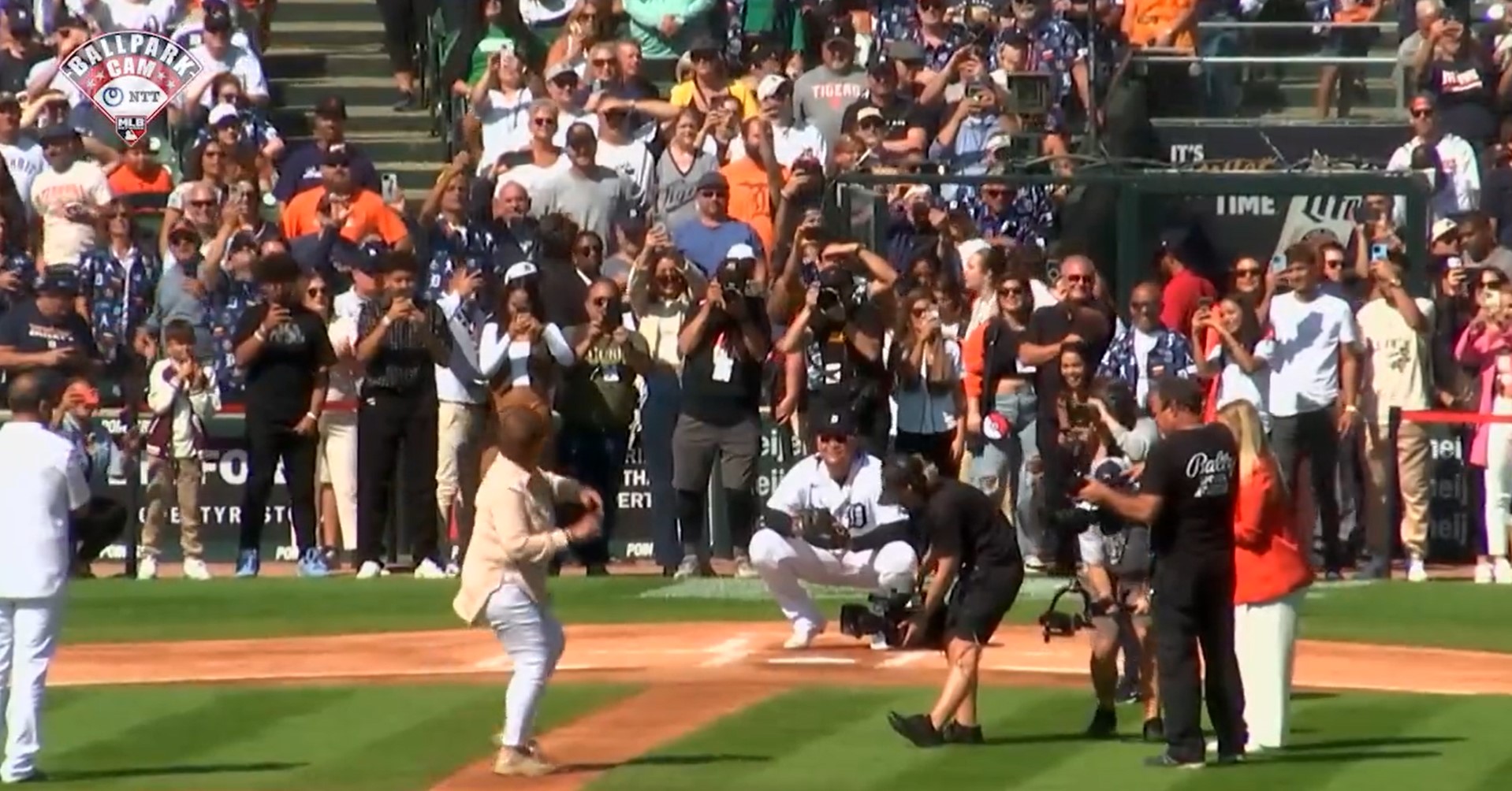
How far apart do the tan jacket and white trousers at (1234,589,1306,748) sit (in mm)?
3195

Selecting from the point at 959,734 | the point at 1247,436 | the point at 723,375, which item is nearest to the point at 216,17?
the point at 723,375

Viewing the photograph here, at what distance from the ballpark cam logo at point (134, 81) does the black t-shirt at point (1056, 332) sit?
7847 millimetres

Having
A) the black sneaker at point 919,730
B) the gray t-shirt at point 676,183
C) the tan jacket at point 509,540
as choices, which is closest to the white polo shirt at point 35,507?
the tan jacket at point 509,540

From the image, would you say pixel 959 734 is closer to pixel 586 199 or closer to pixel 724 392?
pixel 724 392

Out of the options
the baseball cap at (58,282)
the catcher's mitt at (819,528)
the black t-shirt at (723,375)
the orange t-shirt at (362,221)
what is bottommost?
the catcher's mitt at (819,528)

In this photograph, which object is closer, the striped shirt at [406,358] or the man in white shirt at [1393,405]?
the striped shirt at [406,358]

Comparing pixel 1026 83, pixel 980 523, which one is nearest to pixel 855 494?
pixel 980 523

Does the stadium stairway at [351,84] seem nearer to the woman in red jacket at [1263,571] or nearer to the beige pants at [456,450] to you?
the beige pants at [456,450]

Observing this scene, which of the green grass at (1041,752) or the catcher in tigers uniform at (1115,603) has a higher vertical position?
the catcher in tigers uniform at (1115,603)

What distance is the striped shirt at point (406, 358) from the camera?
2105 centimetres

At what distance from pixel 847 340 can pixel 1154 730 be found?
6.12 m

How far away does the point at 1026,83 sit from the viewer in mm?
23984

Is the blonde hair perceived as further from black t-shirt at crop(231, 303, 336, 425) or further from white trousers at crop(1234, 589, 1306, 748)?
black t-shirt at crop(231, 303, 336, 425)

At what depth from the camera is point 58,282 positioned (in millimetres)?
21281
